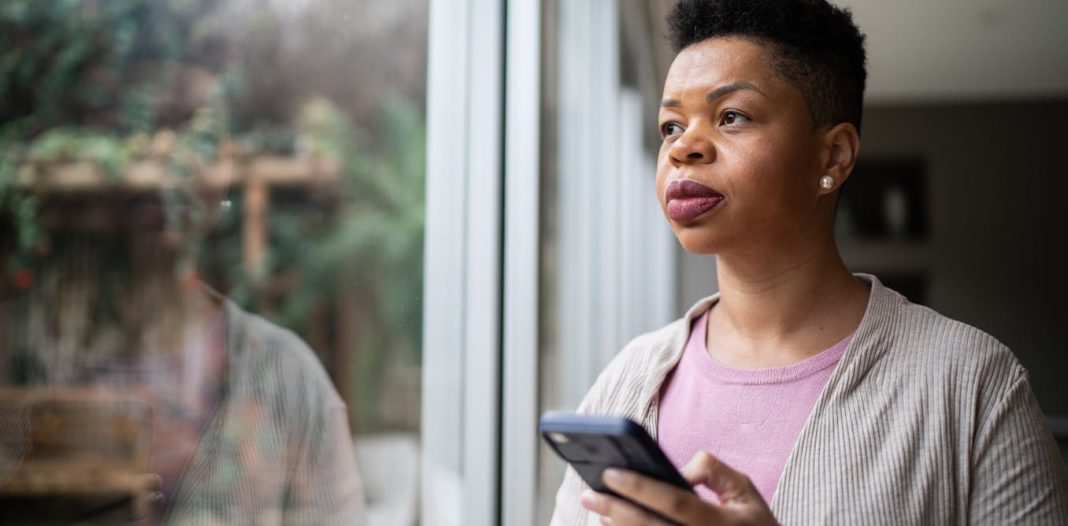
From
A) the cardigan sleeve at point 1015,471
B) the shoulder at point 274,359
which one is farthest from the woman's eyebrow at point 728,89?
the shoulder at point 274,359

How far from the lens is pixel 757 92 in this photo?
0.95 metres

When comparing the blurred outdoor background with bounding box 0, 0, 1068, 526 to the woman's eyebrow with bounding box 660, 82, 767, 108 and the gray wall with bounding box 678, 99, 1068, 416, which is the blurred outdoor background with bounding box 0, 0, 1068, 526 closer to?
the woman's eyebrow with bounding box 660, 82, 767, 108

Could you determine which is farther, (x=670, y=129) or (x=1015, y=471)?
(x=670, y=129)

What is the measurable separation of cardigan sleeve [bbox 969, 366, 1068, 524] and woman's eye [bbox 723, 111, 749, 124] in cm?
36

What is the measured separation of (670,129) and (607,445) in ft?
1.38

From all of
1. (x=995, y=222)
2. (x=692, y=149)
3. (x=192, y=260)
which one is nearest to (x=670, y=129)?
(x=692, y=149)

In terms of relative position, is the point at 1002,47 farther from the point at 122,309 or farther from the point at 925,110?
the point at 122,309

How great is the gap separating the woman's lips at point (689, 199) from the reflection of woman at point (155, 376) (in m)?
0.42

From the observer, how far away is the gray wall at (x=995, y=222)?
5707mm

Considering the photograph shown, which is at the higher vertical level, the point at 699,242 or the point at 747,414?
the point at 699,242

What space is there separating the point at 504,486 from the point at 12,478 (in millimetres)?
1108

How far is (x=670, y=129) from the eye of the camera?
3.36 ft

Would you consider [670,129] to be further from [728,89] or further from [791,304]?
[791,304]

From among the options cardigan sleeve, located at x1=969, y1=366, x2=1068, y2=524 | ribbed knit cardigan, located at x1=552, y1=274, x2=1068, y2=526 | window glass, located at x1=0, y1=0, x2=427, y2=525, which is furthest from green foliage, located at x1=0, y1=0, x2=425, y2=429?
cardigan sleeve, located at x1=969, y1=366, x2=1068, y2=524
